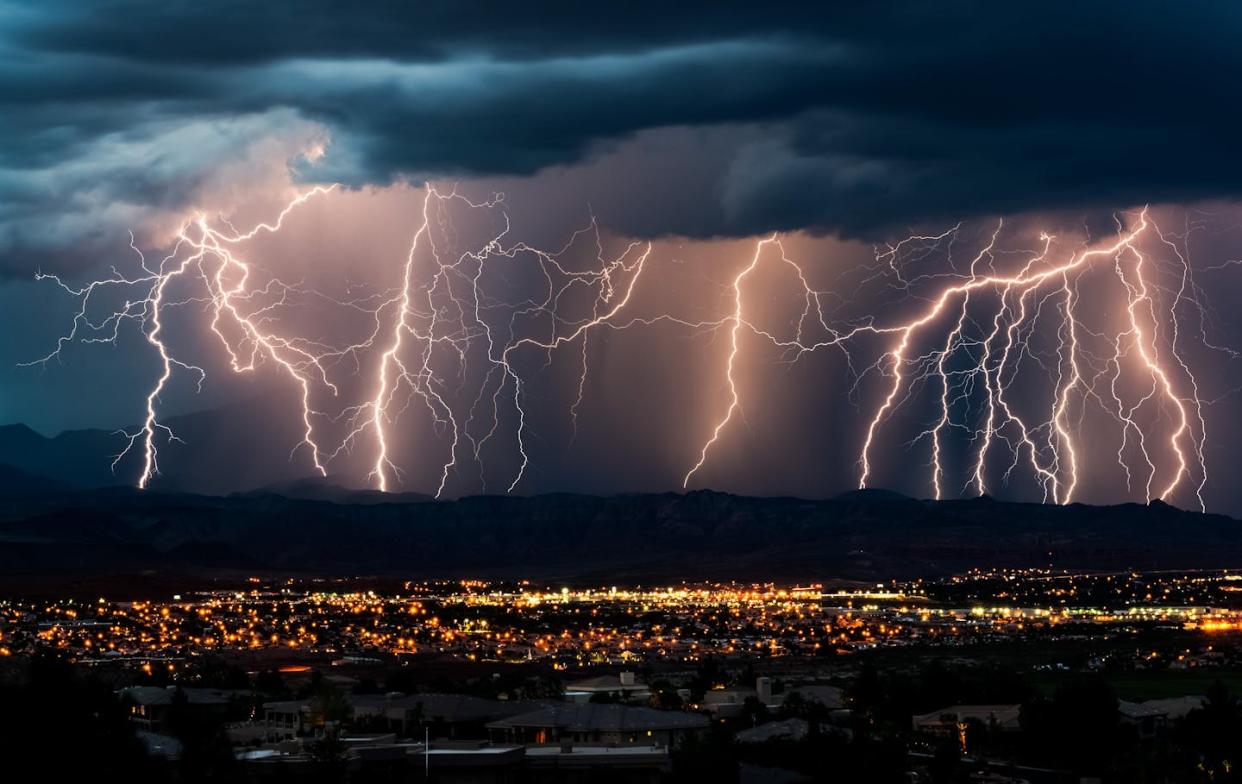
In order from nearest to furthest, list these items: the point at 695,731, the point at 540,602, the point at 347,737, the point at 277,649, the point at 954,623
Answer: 1. the point at 347,737
2. the point at 695,731
3. the point at 277,649
4. the point at 954,623
5. the point at 540,602

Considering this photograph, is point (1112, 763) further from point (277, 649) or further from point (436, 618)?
point (436, 618)

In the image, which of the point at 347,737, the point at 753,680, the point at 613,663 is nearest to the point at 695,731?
the point at 347,737

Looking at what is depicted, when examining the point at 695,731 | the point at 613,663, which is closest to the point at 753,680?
the point at 613,663

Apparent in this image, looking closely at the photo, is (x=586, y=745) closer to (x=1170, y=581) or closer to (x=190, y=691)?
(x=190, y=691)

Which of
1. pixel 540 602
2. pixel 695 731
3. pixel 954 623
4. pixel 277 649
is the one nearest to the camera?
pixel 695 731

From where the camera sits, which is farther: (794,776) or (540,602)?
(540,602)

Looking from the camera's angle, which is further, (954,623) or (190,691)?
(954,623)

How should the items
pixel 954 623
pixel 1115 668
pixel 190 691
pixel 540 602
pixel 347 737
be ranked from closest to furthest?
pixel 347 737 < pixel 190 691 < pixel 1115 668 < pixel 954 623 < pixel 540 602

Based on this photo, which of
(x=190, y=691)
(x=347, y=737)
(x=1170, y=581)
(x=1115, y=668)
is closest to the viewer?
(x=347, y=737)

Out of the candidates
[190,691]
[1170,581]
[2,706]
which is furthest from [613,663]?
[1170,581]
